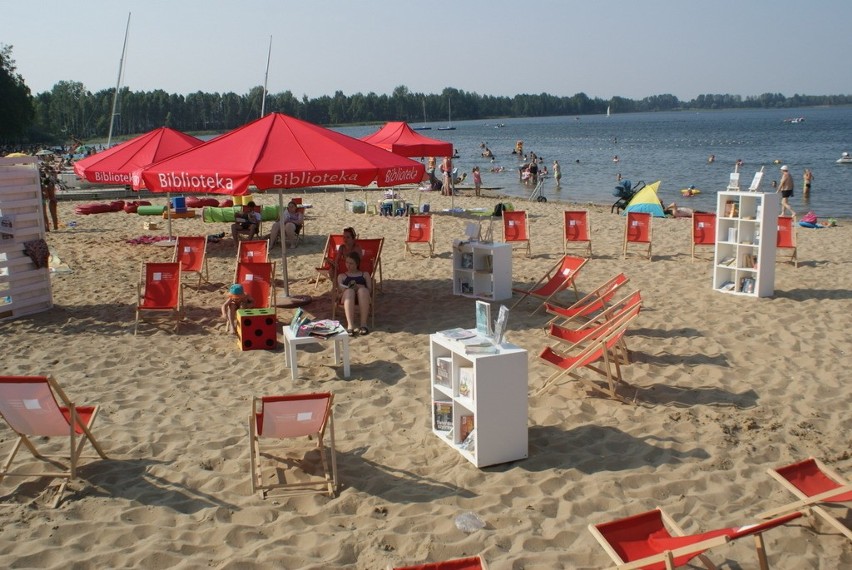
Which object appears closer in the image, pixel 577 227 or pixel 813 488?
pixel 813 488

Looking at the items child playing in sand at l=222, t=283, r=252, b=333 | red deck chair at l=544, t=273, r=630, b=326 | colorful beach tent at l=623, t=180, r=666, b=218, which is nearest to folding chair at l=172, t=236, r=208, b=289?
child playing in sand at l=222, t=283, r=252, b=333

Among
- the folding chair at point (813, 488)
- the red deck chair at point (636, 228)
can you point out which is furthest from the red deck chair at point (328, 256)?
the folding chair at point (813, 488)

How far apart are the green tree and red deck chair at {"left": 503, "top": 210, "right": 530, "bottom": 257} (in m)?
48.4

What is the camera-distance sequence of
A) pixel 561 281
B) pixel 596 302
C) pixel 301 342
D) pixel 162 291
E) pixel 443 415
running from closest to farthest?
pixel 443 415 → pixel 301 342 → pixel 596 302 → pixel 162 291 → pixel 561 281

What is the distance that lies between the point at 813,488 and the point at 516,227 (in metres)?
8.33

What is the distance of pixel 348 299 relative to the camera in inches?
316

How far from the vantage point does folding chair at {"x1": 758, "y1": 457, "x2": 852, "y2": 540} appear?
13.1 feet

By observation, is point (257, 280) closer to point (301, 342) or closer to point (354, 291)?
point (354, 291)

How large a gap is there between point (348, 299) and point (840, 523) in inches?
200

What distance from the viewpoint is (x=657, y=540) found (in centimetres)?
366

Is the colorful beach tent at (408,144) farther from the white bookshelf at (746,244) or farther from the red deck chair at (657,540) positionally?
the red deck chair at (657,540)

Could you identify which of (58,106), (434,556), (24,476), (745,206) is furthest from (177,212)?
(58,106)

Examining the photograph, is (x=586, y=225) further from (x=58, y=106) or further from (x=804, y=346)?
(x=58, y=106)

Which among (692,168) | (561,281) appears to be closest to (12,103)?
(692,168)
